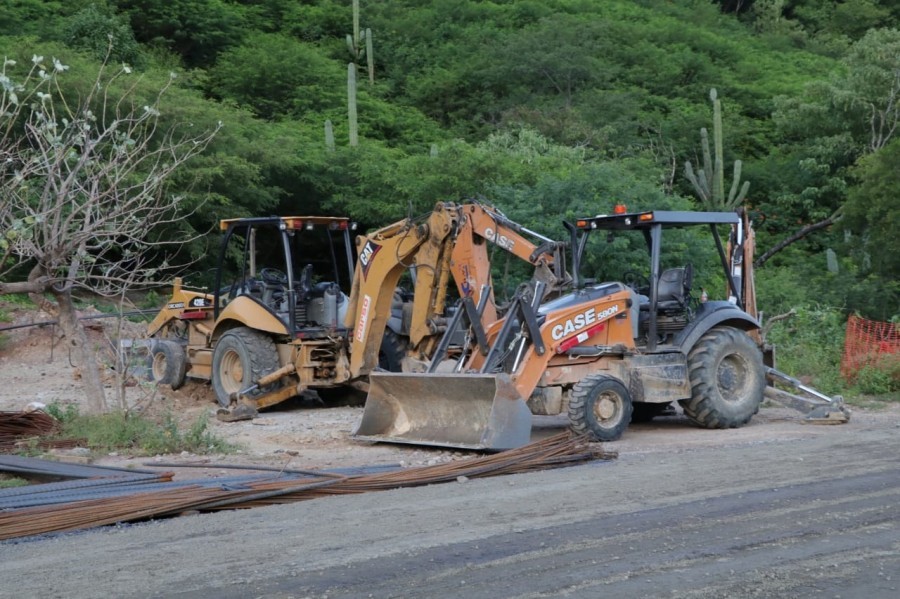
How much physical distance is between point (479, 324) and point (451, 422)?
1.21 m

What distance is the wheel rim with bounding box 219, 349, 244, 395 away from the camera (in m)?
15.6

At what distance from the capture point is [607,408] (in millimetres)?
11570

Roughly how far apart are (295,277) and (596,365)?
5.20 meters

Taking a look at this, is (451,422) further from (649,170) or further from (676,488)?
(649,170)

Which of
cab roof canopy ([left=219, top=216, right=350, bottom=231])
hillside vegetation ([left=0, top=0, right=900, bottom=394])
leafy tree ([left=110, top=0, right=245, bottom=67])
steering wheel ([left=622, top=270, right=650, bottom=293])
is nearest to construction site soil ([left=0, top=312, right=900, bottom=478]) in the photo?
steering wheel ([left=622, top=270, right=650, bottom=293])

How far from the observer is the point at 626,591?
591 cm

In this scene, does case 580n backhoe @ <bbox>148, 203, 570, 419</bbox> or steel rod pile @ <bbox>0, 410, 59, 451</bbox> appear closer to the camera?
steel rod pile @ <bbox>0, 410, 59, 451</bbox>

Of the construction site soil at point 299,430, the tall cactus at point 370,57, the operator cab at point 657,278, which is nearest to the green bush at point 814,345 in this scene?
the construction site soil at point 299,430

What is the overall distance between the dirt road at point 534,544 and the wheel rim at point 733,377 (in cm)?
290

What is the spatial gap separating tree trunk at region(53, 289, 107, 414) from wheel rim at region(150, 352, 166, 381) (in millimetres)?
4552

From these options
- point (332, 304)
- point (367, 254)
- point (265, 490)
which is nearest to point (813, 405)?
point (367, 254)

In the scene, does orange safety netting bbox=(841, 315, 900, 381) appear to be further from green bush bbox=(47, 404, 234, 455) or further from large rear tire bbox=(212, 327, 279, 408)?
green bush bbox=(47, 404, 234, 455)

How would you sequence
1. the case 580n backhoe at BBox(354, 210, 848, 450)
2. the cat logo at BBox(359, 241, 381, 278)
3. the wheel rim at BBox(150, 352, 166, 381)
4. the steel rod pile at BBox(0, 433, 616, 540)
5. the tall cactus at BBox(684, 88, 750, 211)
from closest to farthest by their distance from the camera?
the steel rod pile at BBox(0, 433, 616, 540)
the case 580n backhoe at BBox(354, 210, 848, 450)
the cat logo at BBox(359, 241, 381, 278)
the wheel rim at BBox(150, 352, 166, 381)
the tall cactus at BBox(684, 88, 750, 211)

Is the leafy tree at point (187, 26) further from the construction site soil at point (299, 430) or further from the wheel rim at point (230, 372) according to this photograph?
the wheel rim at point (230, 372)
